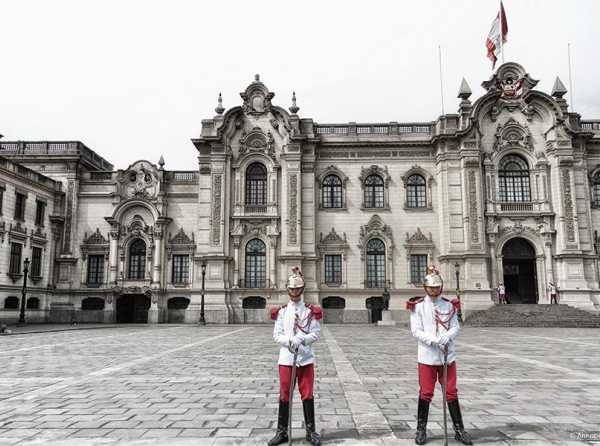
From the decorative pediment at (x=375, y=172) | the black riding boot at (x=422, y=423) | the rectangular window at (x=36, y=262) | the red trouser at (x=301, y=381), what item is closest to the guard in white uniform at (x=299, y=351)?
the red trouser at (x=301, y=381)

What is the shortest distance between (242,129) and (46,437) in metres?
29.9

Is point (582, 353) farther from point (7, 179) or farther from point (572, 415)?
point (7, 179)

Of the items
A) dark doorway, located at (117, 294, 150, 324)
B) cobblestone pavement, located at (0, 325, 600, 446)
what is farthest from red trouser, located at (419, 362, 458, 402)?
dark doorway, located at (117, 294, 150, 324)

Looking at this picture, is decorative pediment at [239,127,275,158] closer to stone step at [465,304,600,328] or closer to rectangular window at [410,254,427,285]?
rectangular window at [410,254,427,285]

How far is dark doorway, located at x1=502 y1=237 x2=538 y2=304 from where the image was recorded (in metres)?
32.6

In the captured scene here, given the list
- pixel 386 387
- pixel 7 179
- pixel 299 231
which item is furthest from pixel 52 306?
pixel 386 387

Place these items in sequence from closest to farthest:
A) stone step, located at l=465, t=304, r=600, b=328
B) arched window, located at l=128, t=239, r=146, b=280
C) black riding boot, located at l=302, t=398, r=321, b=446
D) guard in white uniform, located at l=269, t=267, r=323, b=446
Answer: black riding boot, located at l=302, t=398, r=321, b=446
guard in white uniform, located at l=269, t=267, r=323, b=446
stone step, located at l=465, t=304, r=600, b=328
arched window, located at l=128, t=239, r=146, b=280

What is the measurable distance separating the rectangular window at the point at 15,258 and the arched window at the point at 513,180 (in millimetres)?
31231

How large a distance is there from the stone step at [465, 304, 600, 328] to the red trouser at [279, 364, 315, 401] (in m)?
25.5

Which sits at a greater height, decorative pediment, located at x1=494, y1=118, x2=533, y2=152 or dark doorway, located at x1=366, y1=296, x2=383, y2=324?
decorative pediment, located at x1=494, y1=118, x2=533, y2=152

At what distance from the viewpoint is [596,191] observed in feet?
109

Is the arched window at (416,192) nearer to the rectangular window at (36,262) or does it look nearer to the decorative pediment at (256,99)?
the decorative pediment at (256,99)

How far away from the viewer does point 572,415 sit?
21.6 feet

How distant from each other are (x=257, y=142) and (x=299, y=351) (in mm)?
29395
